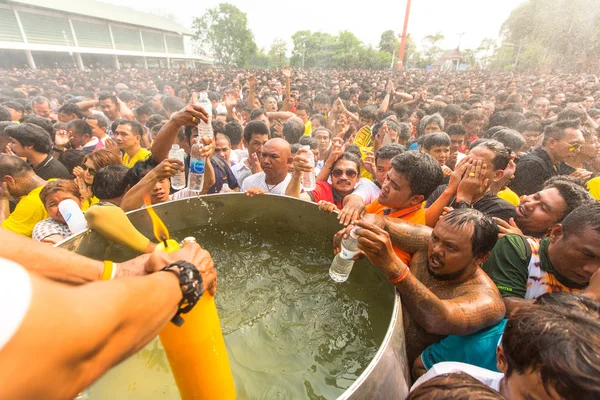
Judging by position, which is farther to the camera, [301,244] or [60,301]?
[301,244]

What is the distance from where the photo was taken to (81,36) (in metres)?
27.4

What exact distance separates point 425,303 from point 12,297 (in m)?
1.41

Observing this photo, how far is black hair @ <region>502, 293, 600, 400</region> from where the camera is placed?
812 millimetres

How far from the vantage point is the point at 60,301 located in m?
0.66

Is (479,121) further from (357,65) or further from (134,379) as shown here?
(357,65)

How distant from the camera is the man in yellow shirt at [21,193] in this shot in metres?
2.86

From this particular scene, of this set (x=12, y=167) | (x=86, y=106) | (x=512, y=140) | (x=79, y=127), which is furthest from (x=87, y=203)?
(x=86, y=106)

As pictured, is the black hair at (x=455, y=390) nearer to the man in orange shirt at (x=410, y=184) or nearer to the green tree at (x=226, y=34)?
the man in orange shirt at (x=410, y=184)

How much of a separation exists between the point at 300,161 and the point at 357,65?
4401cm

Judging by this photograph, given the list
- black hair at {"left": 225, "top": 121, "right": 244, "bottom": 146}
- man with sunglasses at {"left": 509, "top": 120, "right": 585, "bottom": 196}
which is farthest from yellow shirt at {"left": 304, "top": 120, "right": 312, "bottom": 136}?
man with sunglasses at {"left": 509, "top": 120, "right": 585, "bottom": 196}

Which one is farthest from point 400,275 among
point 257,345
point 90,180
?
point 90,180

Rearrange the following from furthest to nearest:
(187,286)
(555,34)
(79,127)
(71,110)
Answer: (555,34) → (71,110) → (79,127) → (187,286)

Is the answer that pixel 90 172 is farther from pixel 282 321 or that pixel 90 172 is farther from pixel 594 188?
pixel 594 188

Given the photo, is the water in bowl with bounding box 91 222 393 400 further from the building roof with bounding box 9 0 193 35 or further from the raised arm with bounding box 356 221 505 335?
the building roof with bounding box 9 0 193 35
